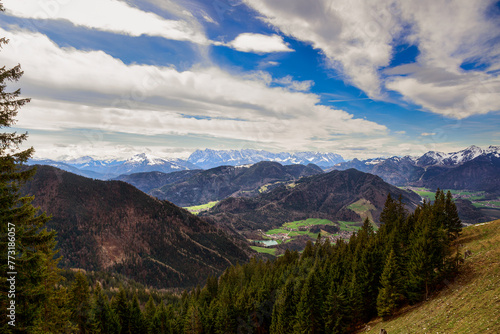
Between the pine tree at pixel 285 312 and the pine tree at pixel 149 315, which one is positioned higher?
the pine tree at pixel 285 312

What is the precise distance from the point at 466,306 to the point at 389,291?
14.3 metres

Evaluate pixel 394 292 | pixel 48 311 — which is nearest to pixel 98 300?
pixel 48 311

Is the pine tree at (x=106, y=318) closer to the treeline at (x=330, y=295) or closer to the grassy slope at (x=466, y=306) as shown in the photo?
the treeline at (x=330, y=295)

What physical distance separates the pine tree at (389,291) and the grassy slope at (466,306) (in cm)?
187

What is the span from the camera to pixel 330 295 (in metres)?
49.6

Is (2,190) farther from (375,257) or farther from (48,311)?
(375,257)

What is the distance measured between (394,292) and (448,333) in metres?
20.5

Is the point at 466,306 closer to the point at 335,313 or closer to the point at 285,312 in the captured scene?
the point at 335,313

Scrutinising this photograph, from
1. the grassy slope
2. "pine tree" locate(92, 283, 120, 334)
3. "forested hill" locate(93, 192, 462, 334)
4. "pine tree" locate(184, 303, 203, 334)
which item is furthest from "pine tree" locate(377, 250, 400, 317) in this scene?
"pine tree" locate(92, 283, 120, 334)

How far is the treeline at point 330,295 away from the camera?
44125 mm

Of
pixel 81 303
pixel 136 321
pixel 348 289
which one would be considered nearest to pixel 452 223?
pixel 348 289

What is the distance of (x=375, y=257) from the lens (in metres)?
55.6

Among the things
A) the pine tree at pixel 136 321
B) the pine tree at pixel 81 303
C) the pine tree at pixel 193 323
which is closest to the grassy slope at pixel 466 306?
the pine tree at pixel 193 323

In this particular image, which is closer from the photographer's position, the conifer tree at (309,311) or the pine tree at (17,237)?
the pine tree at (17,237)
